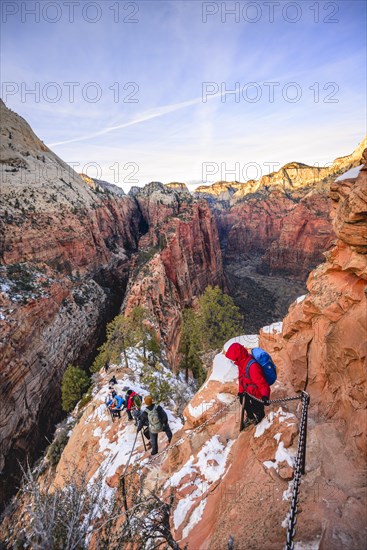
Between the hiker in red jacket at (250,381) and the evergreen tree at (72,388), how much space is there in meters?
17.9

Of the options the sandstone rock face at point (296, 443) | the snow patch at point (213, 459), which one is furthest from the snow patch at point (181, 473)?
the snow patch at point (213, 459)

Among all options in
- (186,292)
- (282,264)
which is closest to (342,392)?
(186,292)

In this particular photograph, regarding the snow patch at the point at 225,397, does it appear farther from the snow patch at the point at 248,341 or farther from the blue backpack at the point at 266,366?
the blue backpack at the point at 266,366

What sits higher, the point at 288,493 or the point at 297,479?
the point at 297,479

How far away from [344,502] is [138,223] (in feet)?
253

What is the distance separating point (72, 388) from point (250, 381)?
1880 cm

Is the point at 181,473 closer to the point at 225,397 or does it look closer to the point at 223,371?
the point at 225,397

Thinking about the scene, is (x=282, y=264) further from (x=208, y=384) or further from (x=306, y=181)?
(x=306, y=181)

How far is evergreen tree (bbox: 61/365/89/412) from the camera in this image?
2007 cm

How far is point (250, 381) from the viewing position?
5.58 m

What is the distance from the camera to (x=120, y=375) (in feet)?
59.3

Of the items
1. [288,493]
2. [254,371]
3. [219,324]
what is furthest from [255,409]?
[219,324]

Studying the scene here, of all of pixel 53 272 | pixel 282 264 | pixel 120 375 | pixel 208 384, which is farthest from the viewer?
pixel 282 264

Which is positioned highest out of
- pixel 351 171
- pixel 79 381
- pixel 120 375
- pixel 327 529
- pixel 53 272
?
pixel 351 171
